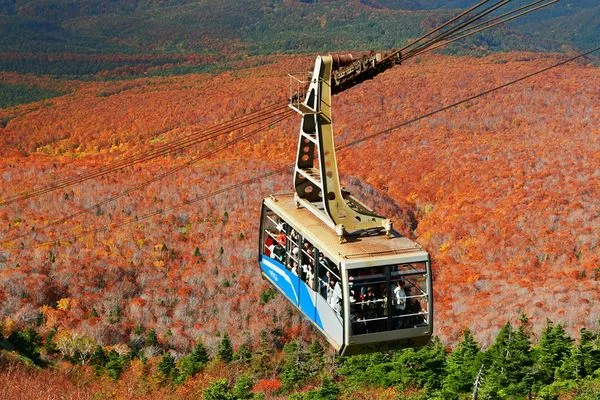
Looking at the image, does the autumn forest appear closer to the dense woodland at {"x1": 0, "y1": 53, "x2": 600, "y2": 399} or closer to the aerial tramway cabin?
the dense woodland at {"x1": 0, "y1": 53, "x2": 600, "y2": 399}

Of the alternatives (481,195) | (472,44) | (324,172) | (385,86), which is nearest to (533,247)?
(481,195)

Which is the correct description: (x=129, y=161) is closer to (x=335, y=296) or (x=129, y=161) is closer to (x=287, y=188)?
(x=287, y=188)

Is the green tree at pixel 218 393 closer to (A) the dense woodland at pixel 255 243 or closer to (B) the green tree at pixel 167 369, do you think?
(A) the dense woodland at pixel 255 243

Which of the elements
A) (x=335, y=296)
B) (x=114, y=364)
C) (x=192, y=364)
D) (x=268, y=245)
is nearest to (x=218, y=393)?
(x=268, y=245)

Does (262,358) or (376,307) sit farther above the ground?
(376,307)

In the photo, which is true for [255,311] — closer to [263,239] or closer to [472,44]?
[263,239]

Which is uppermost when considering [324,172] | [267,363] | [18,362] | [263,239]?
[324,172]

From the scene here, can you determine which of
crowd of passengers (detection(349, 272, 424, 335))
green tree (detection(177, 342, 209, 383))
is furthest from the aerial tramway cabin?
green tree (detection(177, 342, 209, 383))
